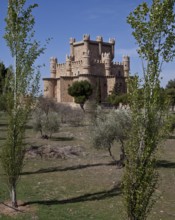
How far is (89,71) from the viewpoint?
68.2 meters

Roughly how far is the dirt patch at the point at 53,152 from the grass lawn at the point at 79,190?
451 millimetres

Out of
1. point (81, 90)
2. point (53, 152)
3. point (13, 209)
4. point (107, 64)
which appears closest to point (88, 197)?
point (13, 209)

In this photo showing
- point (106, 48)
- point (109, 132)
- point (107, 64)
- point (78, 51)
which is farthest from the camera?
point (106, 48)

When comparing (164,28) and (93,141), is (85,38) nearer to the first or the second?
(93,141)

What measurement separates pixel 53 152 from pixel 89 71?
4706 cm

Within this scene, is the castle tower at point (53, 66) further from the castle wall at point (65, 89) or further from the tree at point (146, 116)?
the tree at point (146, 116)

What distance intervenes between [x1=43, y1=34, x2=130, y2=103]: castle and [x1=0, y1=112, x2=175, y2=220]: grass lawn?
1724 inches

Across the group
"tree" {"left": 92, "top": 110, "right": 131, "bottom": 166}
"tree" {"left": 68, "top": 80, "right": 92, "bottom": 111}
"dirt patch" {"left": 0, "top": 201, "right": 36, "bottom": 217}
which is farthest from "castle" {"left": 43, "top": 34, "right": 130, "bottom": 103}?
"dirt patch" {"left": 0, "top": 201, "right": 36, "bottom": 217}

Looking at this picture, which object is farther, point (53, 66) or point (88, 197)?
point (53, 66)

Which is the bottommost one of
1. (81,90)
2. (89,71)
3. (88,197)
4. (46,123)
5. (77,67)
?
(88,197)

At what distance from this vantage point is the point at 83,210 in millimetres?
11695

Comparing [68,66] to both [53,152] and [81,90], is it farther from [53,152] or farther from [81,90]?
[53,152]

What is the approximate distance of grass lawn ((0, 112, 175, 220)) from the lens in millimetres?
11273

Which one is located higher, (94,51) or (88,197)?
(94,51)
